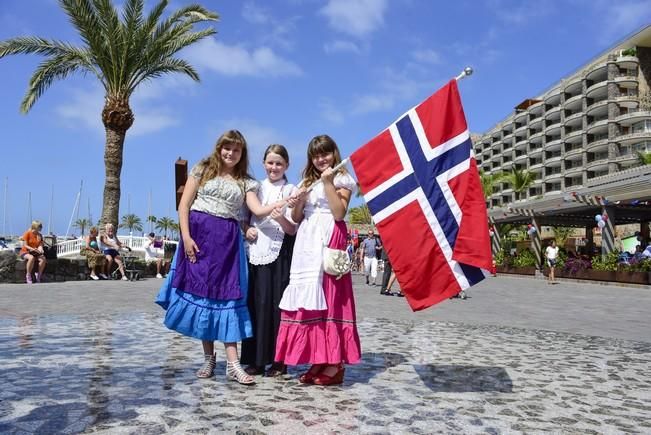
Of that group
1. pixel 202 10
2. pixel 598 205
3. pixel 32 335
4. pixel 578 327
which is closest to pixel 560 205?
pixel 598 205

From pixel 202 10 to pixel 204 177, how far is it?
1589cm

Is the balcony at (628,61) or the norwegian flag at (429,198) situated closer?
the norwegian flag at (429,198)

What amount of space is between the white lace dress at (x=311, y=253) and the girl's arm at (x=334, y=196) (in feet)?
0.19

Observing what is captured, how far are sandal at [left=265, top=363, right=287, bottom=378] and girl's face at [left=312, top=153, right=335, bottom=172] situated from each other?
1501 millimetres

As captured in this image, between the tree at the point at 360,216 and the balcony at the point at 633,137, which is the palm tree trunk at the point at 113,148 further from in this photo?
the tree at the point at 360,216

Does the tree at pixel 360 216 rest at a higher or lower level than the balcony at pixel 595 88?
lower

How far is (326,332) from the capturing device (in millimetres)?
3992

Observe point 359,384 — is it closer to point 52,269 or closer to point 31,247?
point 31,247

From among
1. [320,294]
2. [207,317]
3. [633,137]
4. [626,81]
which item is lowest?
[207,317]

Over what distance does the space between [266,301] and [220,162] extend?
1.06 m

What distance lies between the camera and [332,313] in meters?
4.00

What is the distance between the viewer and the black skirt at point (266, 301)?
165 inches

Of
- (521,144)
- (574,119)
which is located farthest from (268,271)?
(521,144)

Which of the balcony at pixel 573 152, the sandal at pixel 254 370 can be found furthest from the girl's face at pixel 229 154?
the balcony at pixel 573 152
